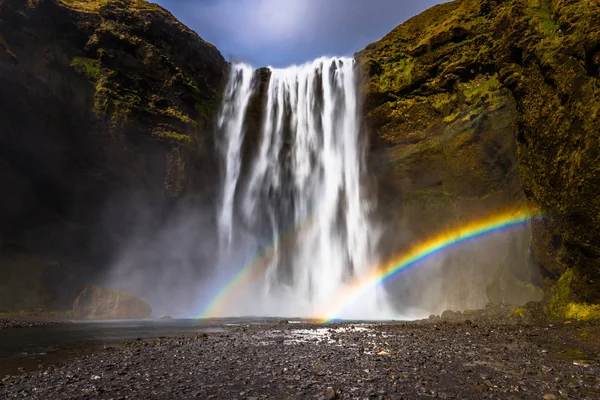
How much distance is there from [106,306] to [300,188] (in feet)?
67.8

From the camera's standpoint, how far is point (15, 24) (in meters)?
32.1

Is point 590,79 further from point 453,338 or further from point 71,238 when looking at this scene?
point 71,238

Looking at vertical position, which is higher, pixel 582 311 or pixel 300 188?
pixel 300 188

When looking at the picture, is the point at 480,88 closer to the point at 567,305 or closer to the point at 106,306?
the point at 567,305

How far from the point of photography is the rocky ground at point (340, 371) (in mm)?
6152

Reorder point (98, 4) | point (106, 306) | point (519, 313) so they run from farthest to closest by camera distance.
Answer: point (98, 4), point (106, 306), point (519, 313)

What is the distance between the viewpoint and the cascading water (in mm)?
36062

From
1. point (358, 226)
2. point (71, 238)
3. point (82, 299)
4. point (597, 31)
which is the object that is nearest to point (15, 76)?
point (71, 238)

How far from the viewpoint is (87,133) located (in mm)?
34531

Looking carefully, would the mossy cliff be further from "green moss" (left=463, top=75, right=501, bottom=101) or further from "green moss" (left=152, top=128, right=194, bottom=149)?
"green moss" (left=152, top=128, right=194, bottom=149)

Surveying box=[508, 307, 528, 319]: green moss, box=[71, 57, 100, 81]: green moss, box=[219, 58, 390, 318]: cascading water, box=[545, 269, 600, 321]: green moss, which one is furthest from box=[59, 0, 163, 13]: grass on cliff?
box=[545, 269, 600, 321]: green moss

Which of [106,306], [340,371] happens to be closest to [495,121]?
[340,371]

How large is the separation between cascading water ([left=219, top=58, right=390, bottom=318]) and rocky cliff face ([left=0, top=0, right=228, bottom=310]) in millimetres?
4770

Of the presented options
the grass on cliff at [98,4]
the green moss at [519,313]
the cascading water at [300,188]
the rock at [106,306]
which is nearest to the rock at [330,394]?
the green moss at [519,313]
